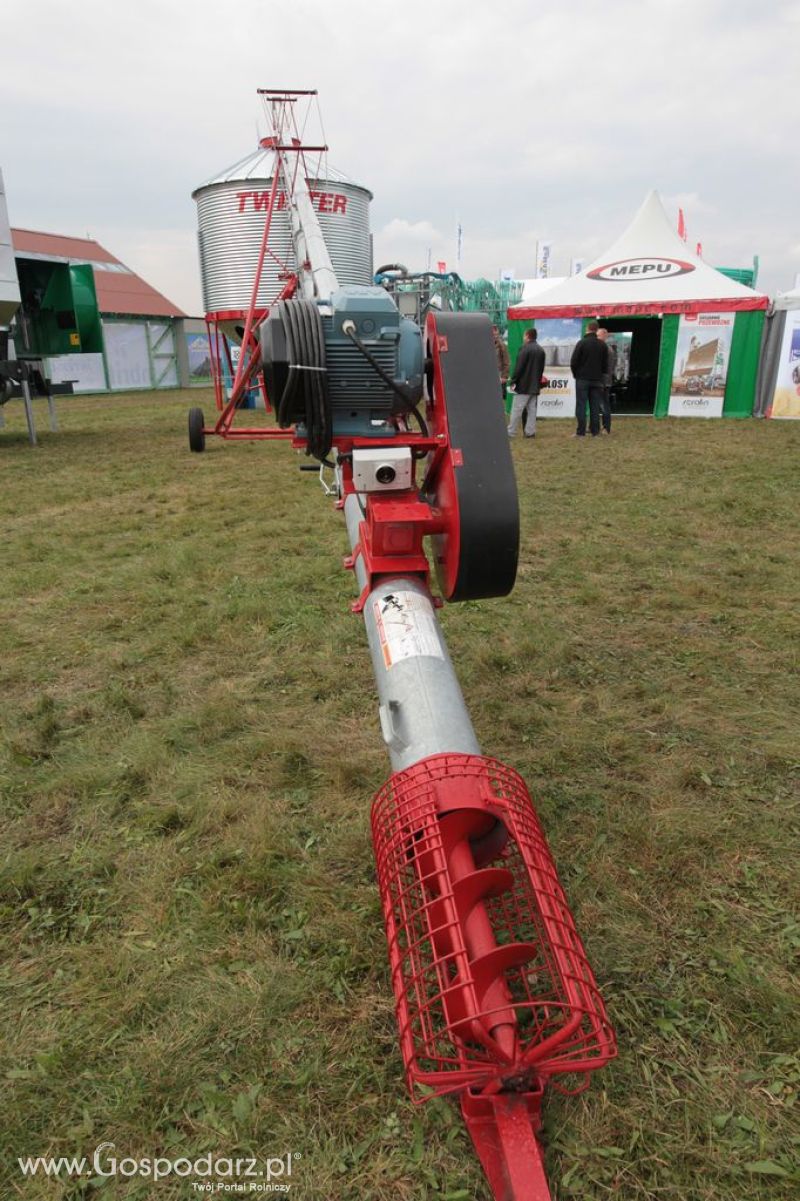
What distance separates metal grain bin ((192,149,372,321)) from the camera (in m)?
10.9

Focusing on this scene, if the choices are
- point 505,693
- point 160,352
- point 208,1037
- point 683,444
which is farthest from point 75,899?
point 160,352

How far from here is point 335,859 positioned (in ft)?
7.97

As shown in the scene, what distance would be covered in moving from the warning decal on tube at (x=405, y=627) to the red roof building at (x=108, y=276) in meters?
26.3

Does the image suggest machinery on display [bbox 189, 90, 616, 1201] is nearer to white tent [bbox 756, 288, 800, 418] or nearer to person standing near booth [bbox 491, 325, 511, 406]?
person standing near booth [bbox 491, 325, 511, 406]

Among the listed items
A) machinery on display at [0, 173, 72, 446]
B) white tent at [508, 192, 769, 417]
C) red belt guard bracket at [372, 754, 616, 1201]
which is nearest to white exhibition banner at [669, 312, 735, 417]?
white tent at [508, 192, 769, 417]

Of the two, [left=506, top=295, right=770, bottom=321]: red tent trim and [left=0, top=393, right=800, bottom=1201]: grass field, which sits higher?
[left=506, top=295, right=770, bottom=321]: red tent trim

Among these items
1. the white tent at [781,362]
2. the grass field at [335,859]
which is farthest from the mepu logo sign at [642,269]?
the grass field at [335,859]

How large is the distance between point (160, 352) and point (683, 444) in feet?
74.1

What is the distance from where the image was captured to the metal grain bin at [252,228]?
35.6 ft

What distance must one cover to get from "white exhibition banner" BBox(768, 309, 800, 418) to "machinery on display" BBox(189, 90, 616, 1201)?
13.1 m

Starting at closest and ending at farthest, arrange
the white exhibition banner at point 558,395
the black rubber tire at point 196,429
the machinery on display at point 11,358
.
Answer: the black rubber tire at point 196,429 < the machinery on display at point 11,358 < the white exhibition banner at point 558,395

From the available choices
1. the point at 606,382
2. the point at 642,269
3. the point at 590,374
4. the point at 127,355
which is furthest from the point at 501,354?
the point at 127,355

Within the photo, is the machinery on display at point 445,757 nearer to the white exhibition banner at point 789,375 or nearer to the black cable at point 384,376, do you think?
the black cable at point 384,376

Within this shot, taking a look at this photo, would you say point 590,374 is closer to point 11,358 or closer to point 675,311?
point 675,311
